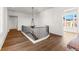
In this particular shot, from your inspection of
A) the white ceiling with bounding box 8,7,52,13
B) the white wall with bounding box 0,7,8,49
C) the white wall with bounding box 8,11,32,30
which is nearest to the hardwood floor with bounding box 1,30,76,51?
the white wall with bounding box 0,7,8,49

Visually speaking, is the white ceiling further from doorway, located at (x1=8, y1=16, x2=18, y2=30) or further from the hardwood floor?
the hardwood floor

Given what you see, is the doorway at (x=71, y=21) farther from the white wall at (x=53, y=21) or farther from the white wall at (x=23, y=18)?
the white wall at (x=23, y=18)

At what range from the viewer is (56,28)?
146cm

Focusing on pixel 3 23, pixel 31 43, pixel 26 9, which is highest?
pixel 26 9

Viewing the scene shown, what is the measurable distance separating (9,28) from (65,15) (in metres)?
0.97

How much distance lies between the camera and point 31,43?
1.39m

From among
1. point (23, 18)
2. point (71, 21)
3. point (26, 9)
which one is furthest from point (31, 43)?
point (71, 21)

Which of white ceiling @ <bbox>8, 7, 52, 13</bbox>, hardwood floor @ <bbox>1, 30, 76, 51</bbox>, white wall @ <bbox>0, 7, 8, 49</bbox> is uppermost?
white ceiling @ <bbox>8, 7, 52, 13</bbox>

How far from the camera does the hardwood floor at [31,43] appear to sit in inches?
51.8

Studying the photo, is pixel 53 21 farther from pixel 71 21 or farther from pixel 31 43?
pixel 31 43

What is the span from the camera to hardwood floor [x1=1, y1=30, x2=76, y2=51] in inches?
51.8

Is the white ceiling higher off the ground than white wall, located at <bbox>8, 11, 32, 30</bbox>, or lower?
higher
